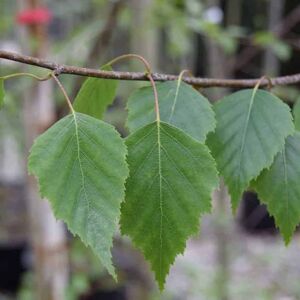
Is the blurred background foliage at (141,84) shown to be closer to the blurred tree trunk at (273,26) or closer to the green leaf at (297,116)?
the blurred tree trunk at (273,26)

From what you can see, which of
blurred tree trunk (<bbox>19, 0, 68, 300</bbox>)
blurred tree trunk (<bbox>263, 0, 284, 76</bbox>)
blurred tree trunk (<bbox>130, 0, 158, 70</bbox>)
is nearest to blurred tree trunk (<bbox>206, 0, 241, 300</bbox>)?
blurred tree trunk (<bbox>130, 0, 158, 70</bbox>)

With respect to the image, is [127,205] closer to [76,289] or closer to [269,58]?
[76,289]

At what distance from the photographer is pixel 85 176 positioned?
493mm

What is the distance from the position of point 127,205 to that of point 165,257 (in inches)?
2.3

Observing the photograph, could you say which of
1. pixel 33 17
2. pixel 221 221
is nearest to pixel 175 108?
pixel 33 17

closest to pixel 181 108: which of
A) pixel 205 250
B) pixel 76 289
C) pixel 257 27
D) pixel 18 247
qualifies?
pixel 76 289

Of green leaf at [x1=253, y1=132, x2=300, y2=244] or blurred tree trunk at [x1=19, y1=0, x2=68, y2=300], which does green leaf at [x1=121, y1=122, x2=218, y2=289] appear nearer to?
green leaf at [x1=253, y1=132, x2=300, y2=244]

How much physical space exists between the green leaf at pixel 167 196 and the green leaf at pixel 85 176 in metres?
0.03

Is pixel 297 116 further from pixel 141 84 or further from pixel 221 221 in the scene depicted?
pixel 221 221

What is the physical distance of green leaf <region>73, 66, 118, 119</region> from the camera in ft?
2.08

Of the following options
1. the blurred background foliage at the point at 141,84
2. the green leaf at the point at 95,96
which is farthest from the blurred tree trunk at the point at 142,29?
the green leaf at the point at 95,96

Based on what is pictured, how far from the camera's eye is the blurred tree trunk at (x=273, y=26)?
335cm

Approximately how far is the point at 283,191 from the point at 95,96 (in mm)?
238

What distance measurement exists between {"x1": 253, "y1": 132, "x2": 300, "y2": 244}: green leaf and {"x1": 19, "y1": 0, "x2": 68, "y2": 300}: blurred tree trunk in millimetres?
1246
